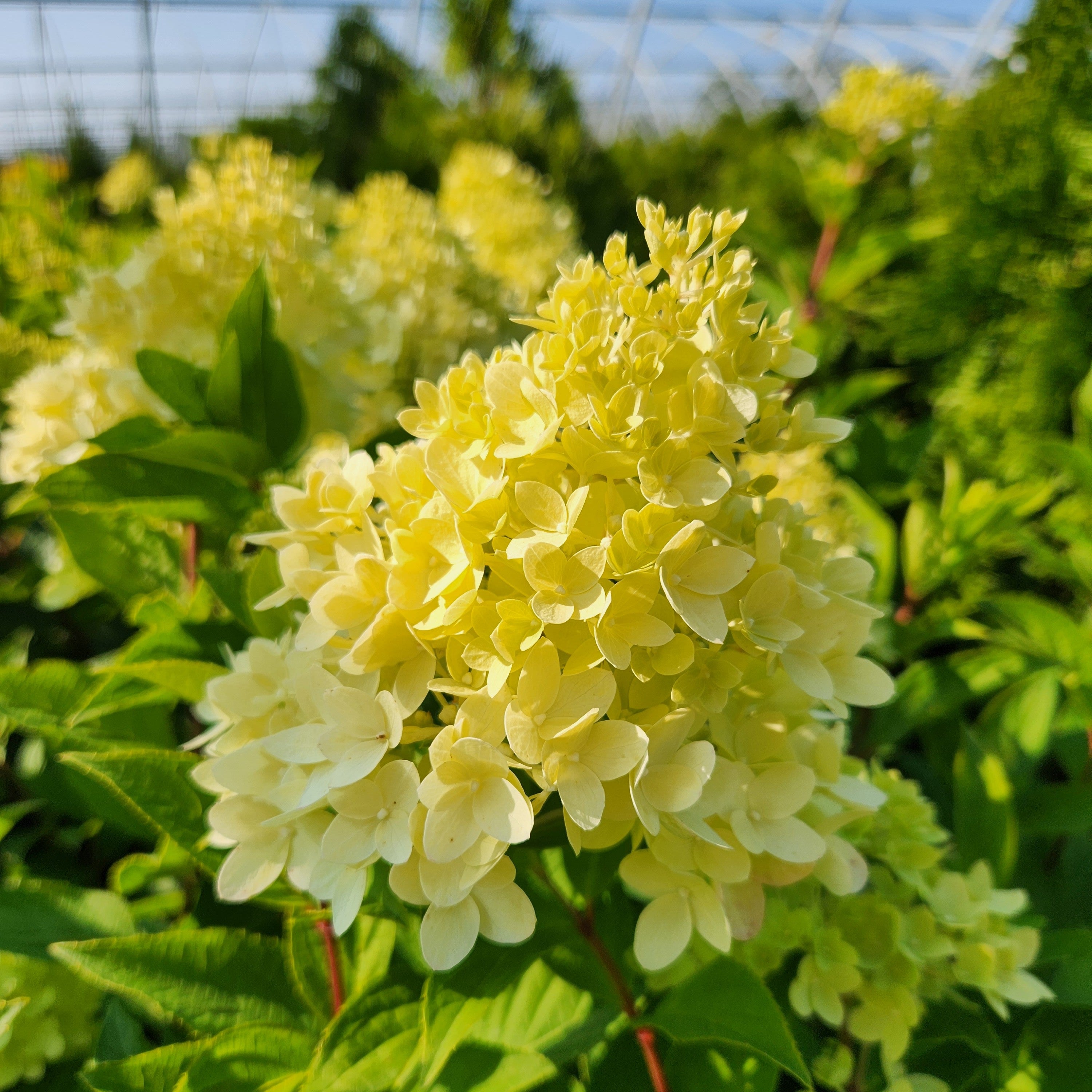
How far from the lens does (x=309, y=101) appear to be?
8.35 metres

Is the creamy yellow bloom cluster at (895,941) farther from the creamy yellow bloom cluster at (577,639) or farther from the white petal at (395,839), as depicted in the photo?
the white petal at (395,839)

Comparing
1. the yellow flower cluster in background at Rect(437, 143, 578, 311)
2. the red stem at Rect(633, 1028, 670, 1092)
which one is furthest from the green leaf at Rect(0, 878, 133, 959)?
the yellow flower cluster in background at Rect(437, 143, 578, 311)

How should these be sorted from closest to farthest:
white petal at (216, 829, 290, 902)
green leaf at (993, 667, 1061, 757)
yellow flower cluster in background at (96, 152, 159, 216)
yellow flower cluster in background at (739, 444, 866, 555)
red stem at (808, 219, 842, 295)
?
white petal at (216, 829, 290, 902) < green leaf at (993, 667, 1061, 757) < yellow flower cluster in background at (739, 444, 866, 555) < red stem at (808, 219, 842, 295) < yellow flower cluster in background at (96, 152, 159, 216)

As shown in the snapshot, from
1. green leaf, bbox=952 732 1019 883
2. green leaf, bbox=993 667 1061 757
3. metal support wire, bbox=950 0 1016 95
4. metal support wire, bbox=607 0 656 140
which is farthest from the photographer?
metal support wire, bbox=607 0 656 140

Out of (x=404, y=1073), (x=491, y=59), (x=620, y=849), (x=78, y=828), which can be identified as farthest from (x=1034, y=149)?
(x=491, y=59)

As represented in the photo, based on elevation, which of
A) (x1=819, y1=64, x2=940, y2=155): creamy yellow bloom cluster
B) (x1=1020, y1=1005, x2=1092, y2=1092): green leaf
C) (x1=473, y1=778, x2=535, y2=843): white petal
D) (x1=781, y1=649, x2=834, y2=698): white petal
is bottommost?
(x1=1020, y1=1005, x2=1092, y2=1092): green leaf

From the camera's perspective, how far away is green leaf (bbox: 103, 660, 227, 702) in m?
0.69

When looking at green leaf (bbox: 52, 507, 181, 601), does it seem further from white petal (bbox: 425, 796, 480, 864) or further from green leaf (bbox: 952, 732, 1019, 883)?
green leaf (bbox: 952, 732, 1019, 883)

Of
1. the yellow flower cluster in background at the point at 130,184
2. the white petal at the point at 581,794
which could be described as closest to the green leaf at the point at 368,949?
the white petal at the point at 581,794

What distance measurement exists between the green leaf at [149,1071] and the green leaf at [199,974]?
3 centimetres

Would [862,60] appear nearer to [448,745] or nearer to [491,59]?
[491,59]

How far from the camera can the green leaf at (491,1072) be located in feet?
1.83

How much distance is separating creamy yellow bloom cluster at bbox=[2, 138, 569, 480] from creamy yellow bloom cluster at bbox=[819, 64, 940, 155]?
1488 millimetres

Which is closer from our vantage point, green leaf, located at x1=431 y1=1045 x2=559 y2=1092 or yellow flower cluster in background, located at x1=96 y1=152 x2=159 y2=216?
green leaf, located at x1=431 y1=1045 x2=559 y2=1092
